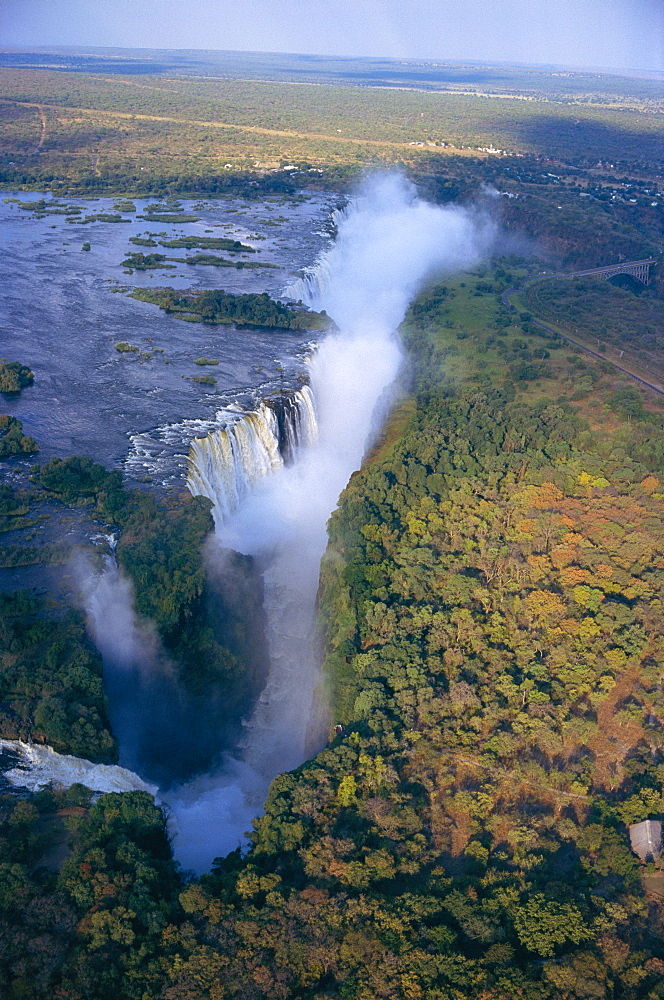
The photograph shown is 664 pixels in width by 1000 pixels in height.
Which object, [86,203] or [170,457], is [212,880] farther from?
[86,203]

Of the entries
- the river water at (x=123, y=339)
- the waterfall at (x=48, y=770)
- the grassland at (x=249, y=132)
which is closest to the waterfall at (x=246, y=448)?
the river water at (x=123, y=339)

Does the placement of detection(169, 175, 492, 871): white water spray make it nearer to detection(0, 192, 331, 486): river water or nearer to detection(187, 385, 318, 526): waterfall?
detection(187, 385, 318, 526): waterfall

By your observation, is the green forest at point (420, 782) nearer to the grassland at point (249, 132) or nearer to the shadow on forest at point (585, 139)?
the grassland at point (249, 132)

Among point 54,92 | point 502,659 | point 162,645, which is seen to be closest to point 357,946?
point 502,659

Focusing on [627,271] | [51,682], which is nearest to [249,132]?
[627,271]

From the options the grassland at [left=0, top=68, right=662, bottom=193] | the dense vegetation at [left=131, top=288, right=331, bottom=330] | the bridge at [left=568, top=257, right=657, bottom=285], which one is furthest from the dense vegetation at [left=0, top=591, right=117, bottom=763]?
the grassland at [left=0, top=68, right=662, bottom=193]
